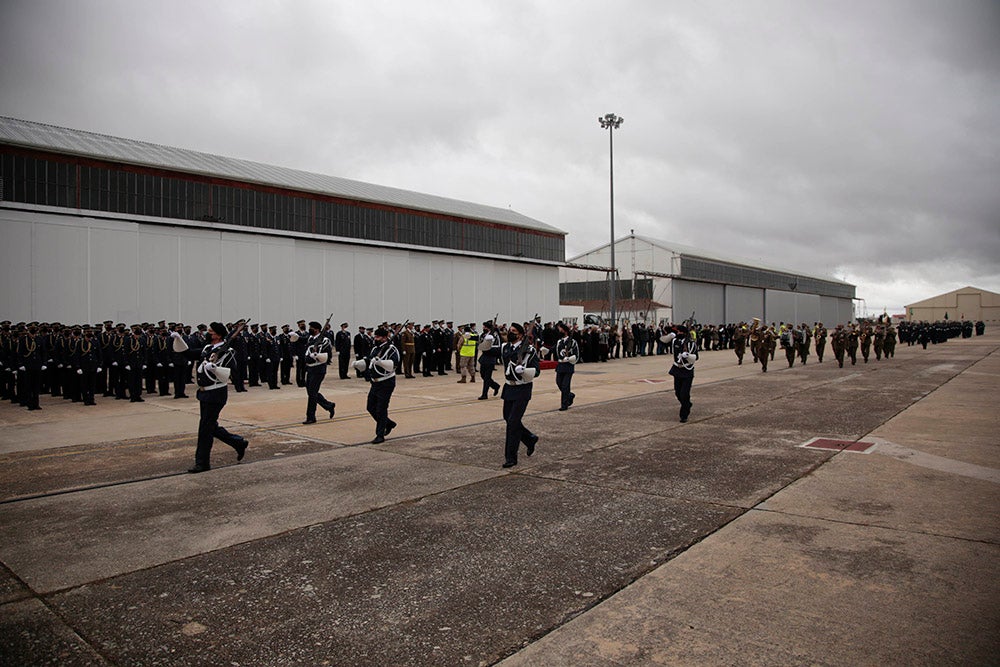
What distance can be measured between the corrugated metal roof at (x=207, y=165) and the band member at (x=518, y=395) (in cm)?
2571

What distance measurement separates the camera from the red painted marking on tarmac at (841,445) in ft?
29.7

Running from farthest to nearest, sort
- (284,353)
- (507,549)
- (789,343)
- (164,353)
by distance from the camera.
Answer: (789,343) → (284,353) → (164,353) → (507,549)

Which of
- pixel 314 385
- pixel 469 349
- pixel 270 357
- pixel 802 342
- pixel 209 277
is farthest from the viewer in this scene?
pixel 209 277

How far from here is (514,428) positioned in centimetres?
824

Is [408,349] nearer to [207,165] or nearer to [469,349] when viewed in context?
[469,349]

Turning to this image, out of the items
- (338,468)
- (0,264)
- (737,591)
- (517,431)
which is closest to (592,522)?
(737,591)

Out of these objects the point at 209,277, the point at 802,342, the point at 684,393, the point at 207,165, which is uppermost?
the point at 207,165

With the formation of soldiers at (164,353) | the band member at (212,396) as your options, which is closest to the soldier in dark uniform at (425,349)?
the formation of soldiers at (164,353)

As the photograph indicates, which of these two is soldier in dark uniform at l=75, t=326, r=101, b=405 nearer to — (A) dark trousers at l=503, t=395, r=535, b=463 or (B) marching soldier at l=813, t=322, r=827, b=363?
(A) dark trousers at l=503, t=395, r=535, b=463

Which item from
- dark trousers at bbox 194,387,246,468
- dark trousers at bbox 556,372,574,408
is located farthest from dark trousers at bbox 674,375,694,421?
dark trousers at bbox 194,387,246,468

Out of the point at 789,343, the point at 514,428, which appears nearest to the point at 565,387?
the point at 514,428

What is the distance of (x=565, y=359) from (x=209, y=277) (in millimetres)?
22372

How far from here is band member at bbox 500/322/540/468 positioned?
323 inches

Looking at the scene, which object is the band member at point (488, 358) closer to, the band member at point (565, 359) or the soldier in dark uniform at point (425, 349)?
the band member at point (565, 359)
